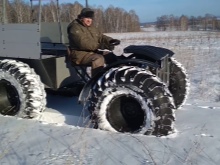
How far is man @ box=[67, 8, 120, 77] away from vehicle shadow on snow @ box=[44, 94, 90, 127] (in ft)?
2.47

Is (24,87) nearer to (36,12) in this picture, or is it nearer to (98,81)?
(98,81)

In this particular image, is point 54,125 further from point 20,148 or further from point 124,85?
point 124,85

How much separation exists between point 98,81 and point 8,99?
1.81 m

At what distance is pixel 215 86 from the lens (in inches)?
335

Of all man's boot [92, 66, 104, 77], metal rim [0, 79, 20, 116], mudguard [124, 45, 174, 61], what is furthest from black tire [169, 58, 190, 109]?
metal rim [0, 79, 20, 116]

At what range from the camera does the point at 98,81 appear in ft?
14.5

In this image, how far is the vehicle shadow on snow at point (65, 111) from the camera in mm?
5094

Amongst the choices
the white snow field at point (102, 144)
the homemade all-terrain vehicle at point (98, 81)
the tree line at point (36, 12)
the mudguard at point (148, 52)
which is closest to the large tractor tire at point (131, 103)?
the homemade all-terrain vehicle at point (98, 81)

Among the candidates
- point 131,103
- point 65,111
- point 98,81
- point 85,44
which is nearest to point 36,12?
point 85,44

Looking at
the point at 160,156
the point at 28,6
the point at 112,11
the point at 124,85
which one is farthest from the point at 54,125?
the point at 112,11

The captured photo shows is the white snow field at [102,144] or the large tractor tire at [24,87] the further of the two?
the large tractor tire at [24,87]

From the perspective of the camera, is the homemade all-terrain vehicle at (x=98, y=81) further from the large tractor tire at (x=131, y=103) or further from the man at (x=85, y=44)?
the man at (x=85, y=44)

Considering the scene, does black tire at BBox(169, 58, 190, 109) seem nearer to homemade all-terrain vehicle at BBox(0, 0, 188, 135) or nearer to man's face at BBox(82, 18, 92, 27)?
homemade all-terrain vehicle at BBox(0, 0, 188, 135)

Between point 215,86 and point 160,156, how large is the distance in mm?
5506
